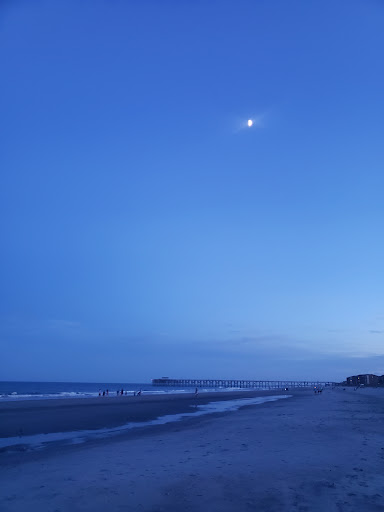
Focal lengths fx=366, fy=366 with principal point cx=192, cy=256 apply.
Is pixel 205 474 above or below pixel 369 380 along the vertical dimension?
above

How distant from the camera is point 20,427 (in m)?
19.7

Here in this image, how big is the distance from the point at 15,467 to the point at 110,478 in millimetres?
3792

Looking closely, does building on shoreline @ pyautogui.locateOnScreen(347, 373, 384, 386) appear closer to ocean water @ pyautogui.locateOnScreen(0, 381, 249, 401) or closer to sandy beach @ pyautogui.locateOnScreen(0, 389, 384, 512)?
ocean water @ pyautogui.locateOnScreen(0, 381, 249, 401)

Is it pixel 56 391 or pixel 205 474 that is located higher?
pixel 205 474

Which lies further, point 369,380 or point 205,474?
point 369,380

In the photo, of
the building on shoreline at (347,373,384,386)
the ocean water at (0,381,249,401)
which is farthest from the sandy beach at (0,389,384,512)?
the building on shoreline at (347,373,384,386)

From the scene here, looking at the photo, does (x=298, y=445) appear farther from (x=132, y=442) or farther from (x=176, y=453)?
(x=132, y=442)

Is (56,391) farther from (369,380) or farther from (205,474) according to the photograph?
(205,474)

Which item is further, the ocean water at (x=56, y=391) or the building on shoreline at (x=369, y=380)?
the building on shoreline at (x=369, y=380)

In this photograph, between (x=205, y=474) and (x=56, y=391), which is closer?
(x=205, y=474)

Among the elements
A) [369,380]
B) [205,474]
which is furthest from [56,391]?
[205,474]

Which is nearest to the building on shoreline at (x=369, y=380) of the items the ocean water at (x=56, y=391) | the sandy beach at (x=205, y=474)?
the ocean water at (x=56, y=391)

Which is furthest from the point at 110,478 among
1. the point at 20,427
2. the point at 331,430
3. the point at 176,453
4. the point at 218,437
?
the point at 20,427

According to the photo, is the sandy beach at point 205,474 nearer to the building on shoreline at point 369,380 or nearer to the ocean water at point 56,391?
the ocean water at point 56,391
